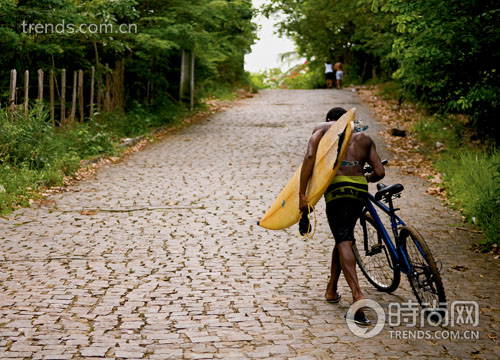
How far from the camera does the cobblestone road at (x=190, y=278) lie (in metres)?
5.13

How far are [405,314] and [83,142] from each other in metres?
11.1

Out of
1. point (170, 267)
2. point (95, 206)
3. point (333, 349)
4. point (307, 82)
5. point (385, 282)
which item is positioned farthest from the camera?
point (307, 82)

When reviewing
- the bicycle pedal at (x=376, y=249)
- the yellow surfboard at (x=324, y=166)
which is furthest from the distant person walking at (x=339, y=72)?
the yellow surfboard at (x=324, y=166)

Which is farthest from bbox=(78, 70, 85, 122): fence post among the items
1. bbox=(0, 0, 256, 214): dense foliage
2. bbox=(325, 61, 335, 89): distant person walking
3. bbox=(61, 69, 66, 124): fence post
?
bbox=(325, 61, 335, 89): distant person walking

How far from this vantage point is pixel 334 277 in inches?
240

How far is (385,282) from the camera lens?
641cm

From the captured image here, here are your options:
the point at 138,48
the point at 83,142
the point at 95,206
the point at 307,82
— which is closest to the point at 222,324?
the point at 95,206

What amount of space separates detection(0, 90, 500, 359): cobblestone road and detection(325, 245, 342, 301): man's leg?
0.49 feet

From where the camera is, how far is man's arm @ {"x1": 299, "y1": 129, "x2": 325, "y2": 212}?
5.81 m

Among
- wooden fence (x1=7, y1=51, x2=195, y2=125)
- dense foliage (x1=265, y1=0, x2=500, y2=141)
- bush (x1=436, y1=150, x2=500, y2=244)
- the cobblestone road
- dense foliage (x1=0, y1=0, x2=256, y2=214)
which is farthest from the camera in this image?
wooden fence (x1=7, y1=51, x2=195, y2=125)

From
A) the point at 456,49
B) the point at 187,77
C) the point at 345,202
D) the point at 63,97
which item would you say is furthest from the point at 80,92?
the point at 345,202

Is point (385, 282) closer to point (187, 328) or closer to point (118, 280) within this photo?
point (187, 328)

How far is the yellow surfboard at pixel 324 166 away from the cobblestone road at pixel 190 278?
921 millimetres

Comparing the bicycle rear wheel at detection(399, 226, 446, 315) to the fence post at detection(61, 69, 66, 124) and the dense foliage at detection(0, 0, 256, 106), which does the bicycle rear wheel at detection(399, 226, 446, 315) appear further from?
the fence post at detection(61, 69, 66, 124)
